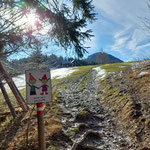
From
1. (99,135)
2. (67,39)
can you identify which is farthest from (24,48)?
(99,135)

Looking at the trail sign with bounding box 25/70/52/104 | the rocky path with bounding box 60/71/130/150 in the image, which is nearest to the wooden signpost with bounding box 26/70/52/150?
the trail sign with bounding box 25/70/52/104

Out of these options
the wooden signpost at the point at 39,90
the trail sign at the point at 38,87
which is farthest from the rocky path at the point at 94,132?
the trail sign at the point at 38,87

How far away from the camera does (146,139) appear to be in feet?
12.3

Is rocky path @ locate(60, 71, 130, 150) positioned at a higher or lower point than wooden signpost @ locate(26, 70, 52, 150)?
lower

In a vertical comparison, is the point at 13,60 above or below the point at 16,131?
above

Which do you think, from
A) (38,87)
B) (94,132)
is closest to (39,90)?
(38,87)

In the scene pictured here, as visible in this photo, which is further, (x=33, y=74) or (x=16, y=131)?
(x=16, y=131)

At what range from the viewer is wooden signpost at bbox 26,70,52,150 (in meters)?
2.73

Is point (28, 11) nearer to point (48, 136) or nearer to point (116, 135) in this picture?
point (48, 136)

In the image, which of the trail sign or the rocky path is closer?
the trail sign

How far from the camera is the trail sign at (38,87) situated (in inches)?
107

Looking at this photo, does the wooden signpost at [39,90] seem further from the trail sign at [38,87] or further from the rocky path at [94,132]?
the rocky path at [94,132]

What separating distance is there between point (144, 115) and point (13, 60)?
6589mm

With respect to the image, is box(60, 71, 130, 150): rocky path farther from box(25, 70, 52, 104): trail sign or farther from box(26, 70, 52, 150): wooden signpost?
box(25, 70, 52, 104): trail sign
